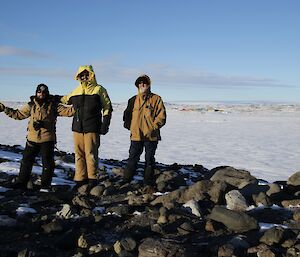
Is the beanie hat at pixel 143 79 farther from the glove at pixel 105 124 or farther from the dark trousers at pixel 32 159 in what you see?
the dark trousers at pixel 32 159

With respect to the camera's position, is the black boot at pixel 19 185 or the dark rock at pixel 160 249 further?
the black boot at pixel 19 185

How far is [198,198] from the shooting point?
5570 mm

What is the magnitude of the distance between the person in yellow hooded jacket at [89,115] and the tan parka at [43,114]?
21 cm

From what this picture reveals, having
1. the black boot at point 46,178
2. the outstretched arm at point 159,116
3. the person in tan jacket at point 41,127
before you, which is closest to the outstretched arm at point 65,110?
the person in tan jacket at point 41,127

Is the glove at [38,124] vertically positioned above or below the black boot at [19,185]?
above

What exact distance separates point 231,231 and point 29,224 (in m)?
2.28

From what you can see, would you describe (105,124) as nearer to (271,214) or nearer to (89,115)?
(89,115)

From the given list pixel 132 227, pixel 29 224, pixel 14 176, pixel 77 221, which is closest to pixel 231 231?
pixel 132 227

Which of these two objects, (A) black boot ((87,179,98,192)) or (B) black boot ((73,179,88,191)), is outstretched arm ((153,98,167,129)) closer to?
(A) black boot ((87,179,98,192))

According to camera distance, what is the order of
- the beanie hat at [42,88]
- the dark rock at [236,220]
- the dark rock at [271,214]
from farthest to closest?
the beanie hat at [42,88], the dark rock at [271,214], the dark rock at [236,220]

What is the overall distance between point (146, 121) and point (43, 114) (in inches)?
68.4

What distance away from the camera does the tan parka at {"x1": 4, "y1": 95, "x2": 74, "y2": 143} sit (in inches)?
257

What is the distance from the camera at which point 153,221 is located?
4.71 meters

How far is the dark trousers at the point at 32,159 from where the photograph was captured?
6582 mm
